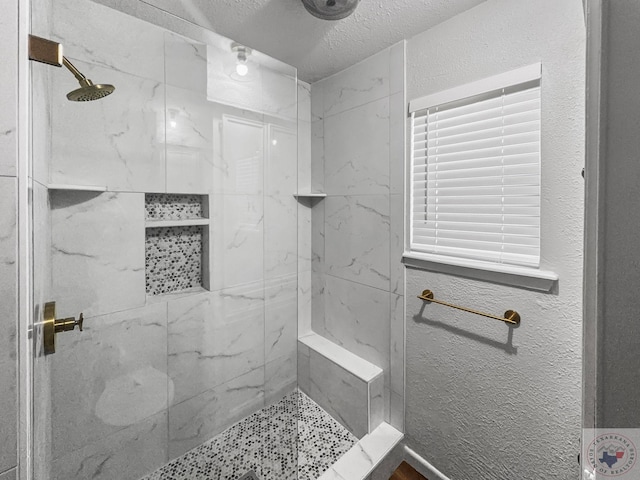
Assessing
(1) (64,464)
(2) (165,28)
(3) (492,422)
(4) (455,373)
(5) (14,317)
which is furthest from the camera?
(4) (455,373)

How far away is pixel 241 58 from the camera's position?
3.68ft

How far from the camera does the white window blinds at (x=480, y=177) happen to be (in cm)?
116

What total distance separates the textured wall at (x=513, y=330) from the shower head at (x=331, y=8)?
0.45 m

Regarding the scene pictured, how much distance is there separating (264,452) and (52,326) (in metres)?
0.93

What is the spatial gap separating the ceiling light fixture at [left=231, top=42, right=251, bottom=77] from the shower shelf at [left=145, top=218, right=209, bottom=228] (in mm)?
586

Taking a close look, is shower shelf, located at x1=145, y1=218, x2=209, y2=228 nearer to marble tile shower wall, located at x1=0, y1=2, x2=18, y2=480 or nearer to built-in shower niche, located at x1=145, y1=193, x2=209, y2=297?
built-in shower niche, located at x1=145, y1=193, x2=209, y2=297

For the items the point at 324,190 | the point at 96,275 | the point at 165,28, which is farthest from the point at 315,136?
the point at 96,275

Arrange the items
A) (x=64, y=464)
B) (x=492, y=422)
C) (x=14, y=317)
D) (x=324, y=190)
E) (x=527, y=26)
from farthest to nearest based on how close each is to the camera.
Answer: (x=324, y=190) < (x=492, y=422) < (x=527, y=26) < (x=64, y=464) < (x=14, y=317)

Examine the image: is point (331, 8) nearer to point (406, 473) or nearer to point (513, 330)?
point (513, 330)

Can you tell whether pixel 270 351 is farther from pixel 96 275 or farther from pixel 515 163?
pixel 515 163

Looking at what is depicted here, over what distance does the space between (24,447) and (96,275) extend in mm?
447

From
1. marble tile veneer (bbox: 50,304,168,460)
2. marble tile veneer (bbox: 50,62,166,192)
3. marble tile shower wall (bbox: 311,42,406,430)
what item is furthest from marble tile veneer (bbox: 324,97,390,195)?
marble tile veneer (bbox: 50,304,168,460)

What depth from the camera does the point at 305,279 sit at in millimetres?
2182

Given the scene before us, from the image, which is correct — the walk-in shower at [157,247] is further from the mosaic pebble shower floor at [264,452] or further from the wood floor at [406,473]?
the wood floor at [406,473]
